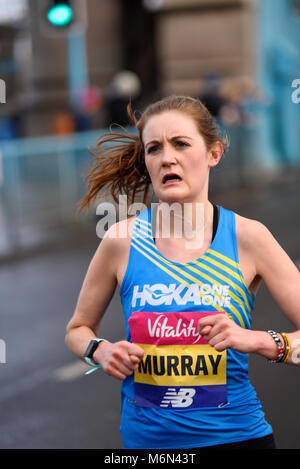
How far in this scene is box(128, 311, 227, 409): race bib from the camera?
244 cm

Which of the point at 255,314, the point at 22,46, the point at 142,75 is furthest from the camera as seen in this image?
the point at 22,46

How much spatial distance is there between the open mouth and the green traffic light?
836 cm

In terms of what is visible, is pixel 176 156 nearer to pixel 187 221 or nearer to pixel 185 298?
pixel 187 221

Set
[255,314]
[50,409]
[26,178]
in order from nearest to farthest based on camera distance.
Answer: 1. [50,409]
2. [255,314]
3. [26,178]

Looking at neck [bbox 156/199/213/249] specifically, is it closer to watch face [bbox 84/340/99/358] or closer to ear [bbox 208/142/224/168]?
ear [bbox 208/142/224/168]

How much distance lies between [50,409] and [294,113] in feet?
73.9

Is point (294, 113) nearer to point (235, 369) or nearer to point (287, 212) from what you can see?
point (287, 212)

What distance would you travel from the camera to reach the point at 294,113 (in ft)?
86.3

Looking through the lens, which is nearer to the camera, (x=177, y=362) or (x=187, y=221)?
(x=177, y=362)

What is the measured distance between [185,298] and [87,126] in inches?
566

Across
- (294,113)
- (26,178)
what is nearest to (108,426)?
(26,178)

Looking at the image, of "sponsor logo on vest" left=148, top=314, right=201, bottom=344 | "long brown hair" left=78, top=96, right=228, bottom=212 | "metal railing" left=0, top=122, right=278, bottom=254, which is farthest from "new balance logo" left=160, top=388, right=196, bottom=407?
"metal railing" left=0, top=122, right=278, bottom=254

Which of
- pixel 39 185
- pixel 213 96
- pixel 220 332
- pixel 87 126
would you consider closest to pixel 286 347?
pixel 220 332

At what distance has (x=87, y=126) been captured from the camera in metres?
16.6
